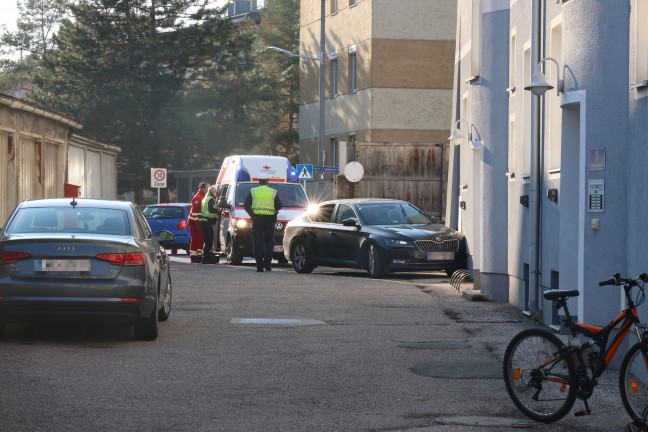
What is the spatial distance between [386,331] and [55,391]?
19.7ft

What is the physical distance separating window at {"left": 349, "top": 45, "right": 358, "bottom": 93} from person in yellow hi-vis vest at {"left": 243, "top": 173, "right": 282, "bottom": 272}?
73.3ft

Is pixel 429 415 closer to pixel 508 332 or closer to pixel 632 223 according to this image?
pixel 632 223

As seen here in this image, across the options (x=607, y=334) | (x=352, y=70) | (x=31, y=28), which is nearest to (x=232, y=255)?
(x=352, y=70)

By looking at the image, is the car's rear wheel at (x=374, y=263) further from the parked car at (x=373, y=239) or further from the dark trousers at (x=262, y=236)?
the dark trousers at (x=262, y=236)

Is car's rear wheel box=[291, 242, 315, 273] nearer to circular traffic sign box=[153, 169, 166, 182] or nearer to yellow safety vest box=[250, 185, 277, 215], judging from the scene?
yellow safety vest box=[250, 185, 277, 215]

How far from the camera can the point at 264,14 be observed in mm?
88250

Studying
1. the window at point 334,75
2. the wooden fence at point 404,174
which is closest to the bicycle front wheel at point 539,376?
the wooden fence at point 404,174

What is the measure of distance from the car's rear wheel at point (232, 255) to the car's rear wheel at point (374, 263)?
5.55 metres

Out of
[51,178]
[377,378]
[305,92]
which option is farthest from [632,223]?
[305,92]

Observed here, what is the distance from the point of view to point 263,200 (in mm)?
28000

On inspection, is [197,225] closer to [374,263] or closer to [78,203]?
[374,263]

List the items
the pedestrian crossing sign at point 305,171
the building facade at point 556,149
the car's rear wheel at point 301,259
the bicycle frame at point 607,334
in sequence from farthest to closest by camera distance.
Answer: the pedestrian crossing sign at point 305,171, the car's rear wheel at point 301,259, the building facade at point 556,149, the bicycle frame at point 607,334

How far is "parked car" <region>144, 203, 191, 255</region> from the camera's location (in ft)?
139

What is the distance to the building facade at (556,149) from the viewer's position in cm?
1257
